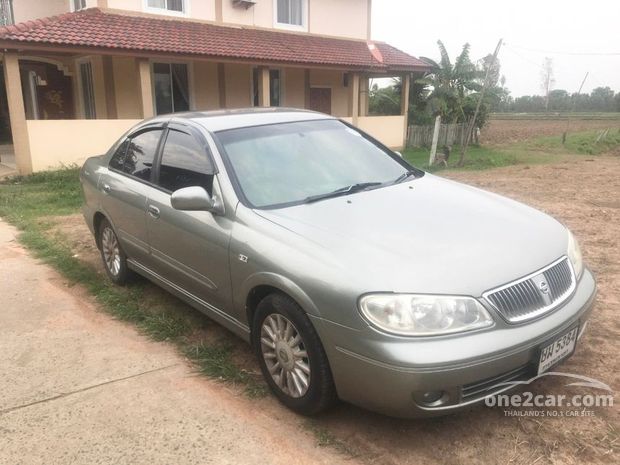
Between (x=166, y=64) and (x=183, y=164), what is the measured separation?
1244 cm

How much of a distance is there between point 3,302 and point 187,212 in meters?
2.32

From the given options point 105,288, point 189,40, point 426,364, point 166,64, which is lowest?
point 105,288

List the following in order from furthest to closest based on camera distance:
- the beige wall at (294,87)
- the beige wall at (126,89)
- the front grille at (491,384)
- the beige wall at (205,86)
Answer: the beige wall at (294,87), the beige wall at (205,86), the beige wall at (126,89), the front grille at (491,384)

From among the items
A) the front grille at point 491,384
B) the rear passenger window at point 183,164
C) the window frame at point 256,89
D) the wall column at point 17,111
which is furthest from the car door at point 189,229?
the window frame at point 256,89

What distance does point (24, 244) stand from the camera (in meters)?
6.74

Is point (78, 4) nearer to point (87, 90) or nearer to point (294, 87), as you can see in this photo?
point (87, 90)

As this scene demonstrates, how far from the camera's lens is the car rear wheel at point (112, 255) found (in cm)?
497

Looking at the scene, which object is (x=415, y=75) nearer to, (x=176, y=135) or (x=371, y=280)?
(x=176, y=135)

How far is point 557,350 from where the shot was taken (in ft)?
9.12

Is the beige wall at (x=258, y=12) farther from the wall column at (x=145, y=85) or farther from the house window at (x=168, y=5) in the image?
the wall column at (x=145, y=85)

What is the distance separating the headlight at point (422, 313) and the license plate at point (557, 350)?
41 cm

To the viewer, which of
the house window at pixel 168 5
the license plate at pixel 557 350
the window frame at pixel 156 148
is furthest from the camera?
the house window at pixel 168 5

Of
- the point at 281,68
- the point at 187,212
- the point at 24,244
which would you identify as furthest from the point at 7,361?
the point at 281,68

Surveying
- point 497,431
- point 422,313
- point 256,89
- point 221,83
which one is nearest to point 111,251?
point 422,313
